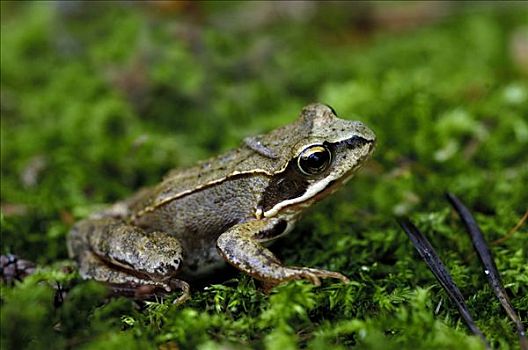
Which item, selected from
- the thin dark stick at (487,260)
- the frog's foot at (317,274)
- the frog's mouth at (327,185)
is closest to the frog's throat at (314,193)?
the frog's mouth at (327,185)

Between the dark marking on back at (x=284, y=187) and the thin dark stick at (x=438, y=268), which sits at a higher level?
the dark marking on back at (x=284, y=187)

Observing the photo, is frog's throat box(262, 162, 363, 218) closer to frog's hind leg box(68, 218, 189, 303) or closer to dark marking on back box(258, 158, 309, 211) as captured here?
dark marking on back box(258, 158, 309, 211)

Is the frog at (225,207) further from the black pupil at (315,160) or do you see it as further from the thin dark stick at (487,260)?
the thin dark stick at (487,260)

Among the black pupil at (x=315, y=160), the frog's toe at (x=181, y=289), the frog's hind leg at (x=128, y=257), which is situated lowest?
the frog's toe at (x=181, y=289)

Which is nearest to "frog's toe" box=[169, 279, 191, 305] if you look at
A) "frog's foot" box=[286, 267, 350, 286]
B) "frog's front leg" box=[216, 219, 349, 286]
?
"frog's front leg" box=[216, 219, 349, 286]

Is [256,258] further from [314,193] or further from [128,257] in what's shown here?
[128,257]

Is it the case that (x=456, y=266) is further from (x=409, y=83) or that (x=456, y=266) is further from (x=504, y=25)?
(x=504, y=25)

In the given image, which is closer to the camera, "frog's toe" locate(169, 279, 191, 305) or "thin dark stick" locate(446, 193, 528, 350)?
"thin dark stick" locate(446, 193, 528, 350)
